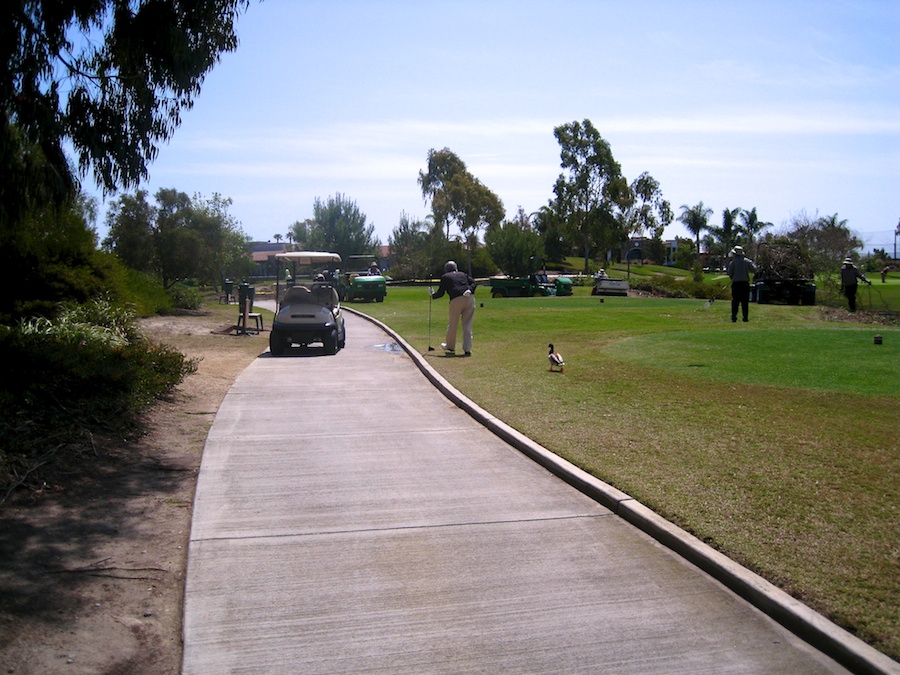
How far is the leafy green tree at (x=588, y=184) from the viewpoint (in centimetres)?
7775

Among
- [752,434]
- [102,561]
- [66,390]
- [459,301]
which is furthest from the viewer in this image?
[459,301]

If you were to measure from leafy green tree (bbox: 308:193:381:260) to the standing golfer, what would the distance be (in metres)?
68.5

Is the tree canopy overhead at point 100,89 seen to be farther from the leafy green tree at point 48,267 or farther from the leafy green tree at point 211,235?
the leafy green tree at point 211,235

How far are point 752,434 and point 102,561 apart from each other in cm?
607

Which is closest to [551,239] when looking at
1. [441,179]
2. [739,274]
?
[441,179]

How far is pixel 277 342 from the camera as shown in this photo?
17438 mm

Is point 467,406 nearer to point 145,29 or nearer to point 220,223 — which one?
point 145,29

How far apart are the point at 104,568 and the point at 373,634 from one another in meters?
1.94

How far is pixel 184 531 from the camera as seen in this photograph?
6125 millimetres

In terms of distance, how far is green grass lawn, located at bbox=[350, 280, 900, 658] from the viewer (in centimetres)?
508

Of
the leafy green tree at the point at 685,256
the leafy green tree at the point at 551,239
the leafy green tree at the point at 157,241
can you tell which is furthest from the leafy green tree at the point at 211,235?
the leafy green tree at the point at 685,256

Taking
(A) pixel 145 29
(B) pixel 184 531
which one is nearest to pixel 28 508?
(B) pixel 184 531

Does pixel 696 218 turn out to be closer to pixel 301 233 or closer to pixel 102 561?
pixel 301 233

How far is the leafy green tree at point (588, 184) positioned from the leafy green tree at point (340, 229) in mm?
20642
